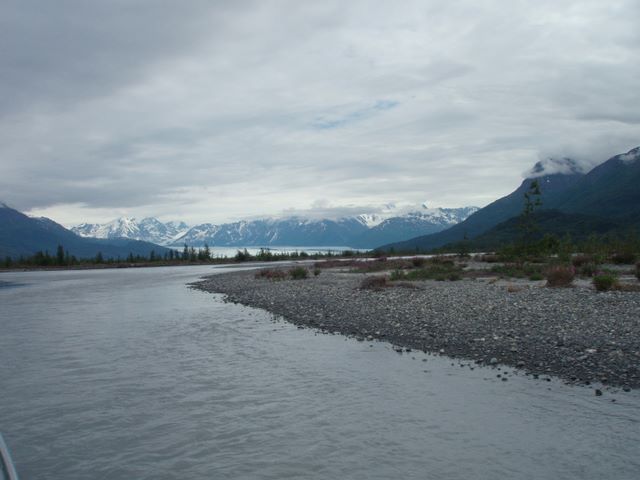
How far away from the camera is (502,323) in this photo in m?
21.0

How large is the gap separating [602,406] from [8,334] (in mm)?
26957

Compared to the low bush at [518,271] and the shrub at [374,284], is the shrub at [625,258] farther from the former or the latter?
the shrub at [374,284]

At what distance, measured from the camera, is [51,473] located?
32.9ft

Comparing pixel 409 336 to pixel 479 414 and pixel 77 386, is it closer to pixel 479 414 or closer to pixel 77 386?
pixel 479 414

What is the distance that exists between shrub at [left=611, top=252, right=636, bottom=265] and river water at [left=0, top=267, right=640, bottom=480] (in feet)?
134

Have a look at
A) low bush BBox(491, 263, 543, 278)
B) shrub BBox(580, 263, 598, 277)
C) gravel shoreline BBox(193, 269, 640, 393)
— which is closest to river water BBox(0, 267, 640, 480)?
gravel shoreline BBox(193, 269, 640, 393)

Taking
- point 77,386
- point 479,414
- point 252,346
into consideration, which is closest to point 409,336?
point 252,346

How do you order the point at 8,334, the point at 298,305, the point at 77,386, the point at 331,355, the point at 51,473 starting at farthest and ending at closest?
the point at 298,305, the point at 8,334, the point at 331,355, the point at 77,386, the point at 51,473

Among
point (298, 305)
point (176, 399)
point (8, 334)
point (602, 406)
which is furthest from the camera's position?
point (298, 305)

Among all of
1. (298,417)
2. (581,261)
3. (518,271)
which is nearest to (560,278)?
(518,271)

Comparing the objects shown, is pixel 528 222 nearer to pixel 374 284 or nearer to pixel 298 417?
pixel 374 284

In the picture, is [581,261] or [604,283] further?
[581,261]

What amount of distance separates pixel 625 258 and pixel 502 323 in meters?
37.5

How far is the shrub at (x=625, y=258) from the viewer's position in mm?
50406
